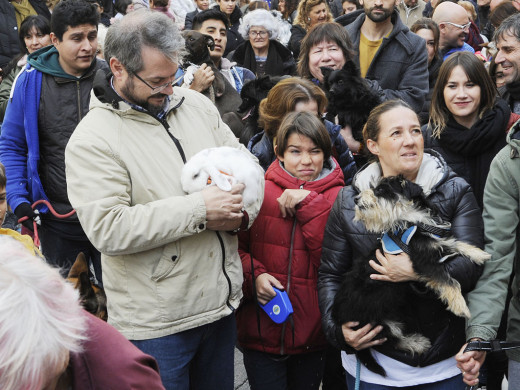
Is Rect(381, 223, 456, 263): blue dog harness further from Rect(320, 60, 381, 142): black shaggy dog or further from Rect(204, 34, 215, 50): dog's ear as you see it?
Rect(204, 34, 215, 50): dog's ear

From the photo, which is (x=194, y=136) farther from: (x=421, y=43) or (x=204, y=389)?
(x=421, y=43)

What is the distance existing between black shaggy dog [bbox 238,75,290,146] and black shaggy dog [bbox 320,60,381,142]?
0.47m

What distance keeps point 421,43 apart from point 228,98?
162 cm

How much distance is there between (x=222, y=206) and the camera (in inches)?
108

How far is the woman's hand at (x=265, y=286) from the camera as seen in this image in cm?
327

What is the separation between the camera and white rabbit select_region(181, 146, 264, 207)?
280cm

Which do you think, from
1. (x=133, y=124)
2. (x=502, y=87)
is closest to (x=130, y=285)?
(x=133, y=124)

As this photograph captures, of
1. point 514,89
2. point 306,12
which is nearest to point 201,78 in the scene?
point 514,89

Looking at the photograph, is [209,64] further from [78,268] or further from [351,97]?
[78,268]

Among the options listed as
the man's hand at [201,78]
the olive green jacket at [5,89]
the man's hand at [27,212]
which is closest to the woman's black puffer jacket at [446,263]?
the man's hand at [27,212]

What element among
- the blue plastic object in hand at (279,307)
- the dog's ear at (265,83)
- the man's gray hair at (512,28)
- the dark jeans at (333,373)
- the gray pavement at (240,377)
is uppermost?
the man's gray hair at (512,28)

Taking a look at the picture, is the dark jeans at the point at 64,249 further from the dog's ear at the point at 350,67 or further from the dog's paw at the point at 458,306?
the dog's paw at the point at 458,306

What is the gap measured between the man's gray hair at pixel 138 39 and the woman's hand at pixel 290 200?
933 mm

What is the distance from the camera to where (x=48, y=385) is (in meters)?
1.60
